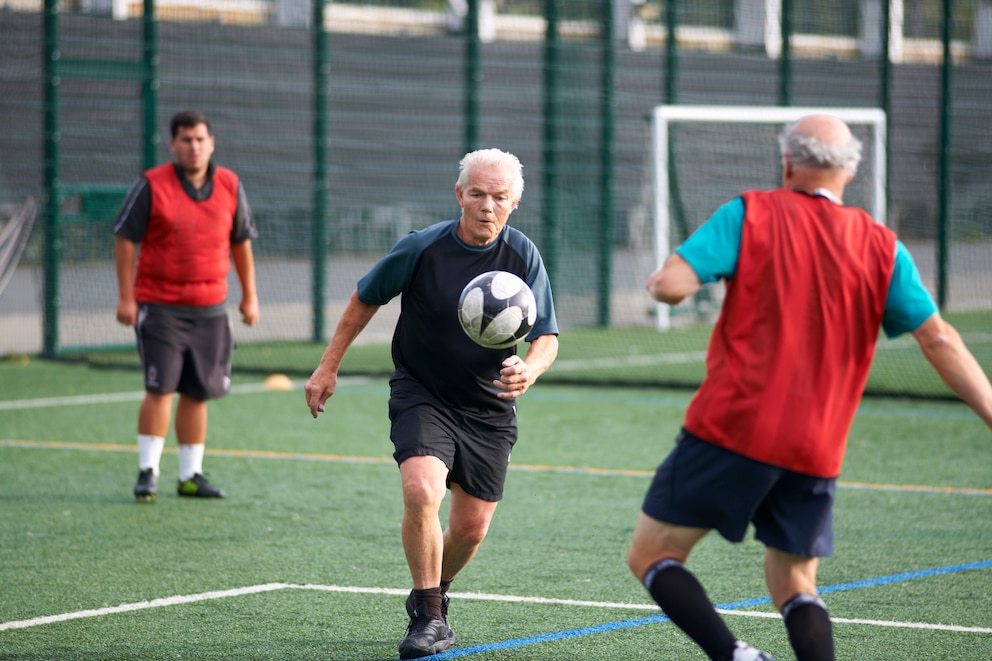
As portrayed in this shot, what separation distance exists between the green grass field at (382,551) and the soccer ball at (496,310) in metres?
1.13

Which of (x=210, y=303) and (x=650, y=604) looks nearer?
(x=650, y=604)

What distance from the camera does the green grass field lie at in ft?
18.0

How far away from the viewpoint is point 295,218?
16.8m

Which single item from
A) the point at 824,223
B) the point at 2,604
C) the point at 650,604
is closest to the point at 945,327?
the point at 824,223

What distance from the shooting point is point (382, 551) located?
7.05 m

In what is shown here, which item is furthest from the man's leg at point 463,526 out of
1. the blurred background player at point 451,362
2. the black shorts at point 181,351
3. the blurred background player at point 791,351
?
the black shorts at point 181,351

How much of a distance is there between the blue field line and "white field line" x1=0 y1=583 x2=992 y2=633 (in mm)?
177

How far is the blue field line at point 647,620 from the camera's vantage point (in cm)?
531

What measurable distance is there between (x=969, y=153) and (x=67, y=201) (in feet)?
38.7

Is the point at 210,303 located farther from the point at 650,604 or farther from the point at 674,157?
the point at 674,157

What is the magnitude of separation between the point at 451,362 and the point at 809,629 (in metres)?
1.82

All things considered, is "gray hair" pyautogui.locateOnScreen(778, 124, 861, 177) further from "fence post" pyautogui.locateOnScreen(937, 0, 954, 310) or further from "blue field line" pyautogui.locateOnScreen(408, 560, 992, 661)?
"fence post" pyautogui.locateOnScreen(937, 0, 954, 310)

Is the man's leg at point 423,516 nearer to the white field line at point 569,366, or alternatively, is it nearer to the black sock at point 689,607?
the black sock at point 689,607

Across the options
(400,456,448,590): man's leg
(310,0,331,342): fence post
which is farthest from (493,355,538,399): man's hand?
(310,0,331,342): fence post
